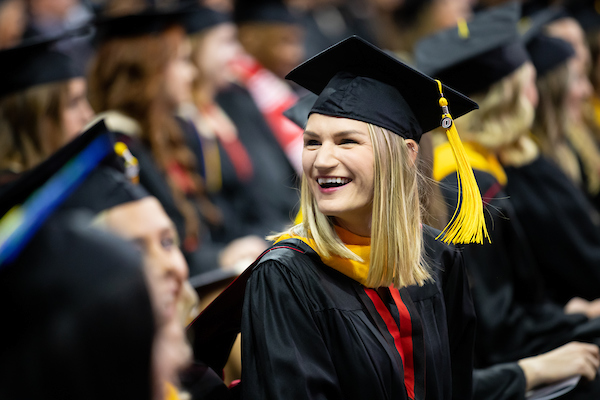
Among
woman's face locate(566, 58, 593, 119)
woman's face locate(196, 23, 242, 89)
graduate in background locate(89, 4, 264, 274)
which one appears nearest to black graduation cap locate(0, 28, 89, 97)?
graduate in background locate(89, 4, 264, 274)

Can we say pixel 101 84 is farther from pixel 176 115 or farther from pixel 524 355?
pixel 524 355

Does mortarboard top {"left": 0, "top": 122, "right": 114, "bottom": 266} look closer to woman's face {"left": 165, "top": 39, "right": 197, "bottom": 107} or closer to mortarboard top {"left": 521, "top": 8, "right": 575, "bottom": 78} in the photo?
woman's face {"left": 165, "top": 39, "right": 197, "bottom": 107}

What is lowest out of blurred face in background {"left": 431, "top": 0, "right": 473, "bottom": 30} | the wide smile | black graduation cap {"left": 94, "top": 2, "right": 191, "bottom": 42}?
the wide smile

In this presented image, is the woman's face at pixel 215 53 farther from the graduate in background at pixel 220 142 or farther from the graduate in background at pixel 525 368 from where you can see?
the graduate in background at pixel 525 368

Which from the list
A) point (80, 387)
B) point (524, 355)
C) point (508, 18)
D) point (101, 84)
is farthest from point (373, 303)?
point (101, 84)

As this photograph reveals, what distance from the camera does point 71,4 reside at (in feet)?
16.4

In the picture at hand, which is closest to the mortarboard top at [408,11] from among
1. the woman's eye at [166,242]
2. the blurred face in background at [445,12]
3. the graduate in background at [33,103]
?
the blurred face in background at [445,12]

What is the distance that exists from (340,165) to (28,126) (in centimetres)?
190

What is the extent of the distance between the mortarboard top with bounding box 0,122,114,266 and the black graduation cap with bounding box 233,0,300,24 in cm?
424

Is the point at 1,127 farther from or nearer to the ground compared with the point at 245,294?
farther from the ground

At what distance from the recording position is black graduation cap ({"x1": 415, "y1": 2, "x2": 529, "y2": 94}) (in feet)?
8.87

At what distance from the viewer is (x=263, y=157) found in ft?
15.9

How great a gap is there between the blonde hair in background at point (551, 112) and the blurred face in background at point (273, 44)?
2.21 meters

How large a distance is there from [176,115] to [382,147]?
2681 millimetres
